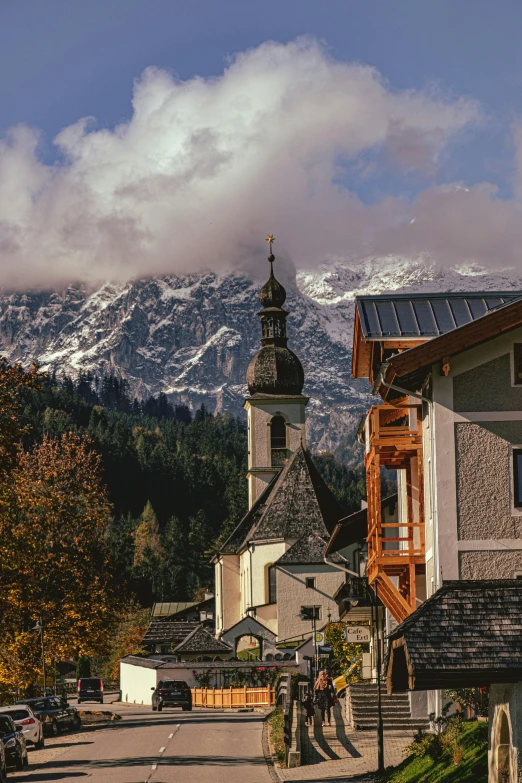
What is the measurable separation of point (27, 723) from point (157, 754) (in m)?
4.93

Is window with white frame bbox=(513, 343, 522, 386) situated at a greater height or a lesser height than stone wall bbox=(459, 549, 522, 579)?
greater

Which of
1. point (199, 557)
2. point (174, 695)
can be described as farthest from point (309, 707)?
point (199, 557)

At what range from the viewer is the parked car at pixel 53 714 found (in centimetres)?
4184

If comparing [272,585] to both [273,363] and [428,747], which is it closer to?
[273,363]

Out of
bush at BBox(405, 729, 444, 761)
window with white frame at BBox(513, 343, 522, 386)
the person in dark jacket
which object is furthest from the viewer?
the person in dark jacket

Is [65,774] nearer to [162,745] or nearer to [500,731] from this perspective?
[162,745]

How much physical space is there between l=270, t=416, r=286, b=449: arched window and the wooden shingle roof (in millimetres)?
71623

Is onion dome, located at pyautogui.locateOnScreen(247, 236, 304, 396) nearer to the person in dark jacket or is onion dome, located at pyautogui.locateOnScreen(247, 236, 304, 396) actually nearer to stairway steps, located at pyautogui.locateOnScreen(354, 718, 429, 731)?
the person in dark jacket

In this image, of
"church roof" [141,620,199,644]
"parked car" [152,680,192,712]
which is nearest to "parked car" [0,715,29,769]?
"parked car" [152,680,192,712]

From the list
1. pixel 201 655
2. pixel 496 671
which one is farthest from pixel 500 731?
pixel 201 655

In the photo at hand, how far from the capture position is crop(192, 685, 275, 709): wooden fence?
56219 millimetres

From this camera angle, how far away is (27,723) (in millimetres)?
36031

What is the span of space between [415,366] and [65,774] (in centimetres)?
1182

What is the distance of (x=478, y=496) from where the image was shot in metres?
24.6
